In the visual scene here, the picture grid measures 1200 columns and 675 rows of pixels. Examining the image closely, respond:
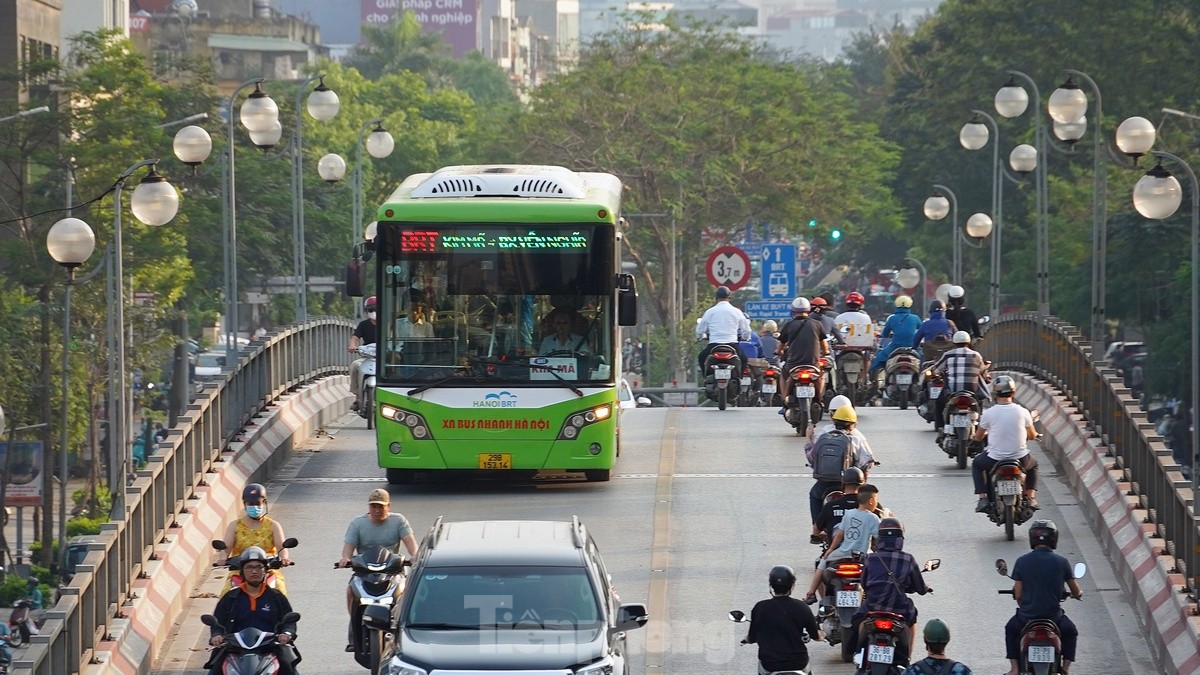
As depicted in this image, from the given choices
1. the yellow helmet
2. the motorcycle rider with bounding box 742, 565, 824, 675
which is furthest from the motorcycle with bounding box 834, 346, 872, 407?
the motorcycle rider with bounding box 742, 565, 824, 675

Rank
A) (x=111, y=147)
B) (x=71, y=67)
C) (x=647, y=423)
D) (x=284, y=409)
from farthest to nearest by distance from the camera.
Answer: (x=71, y=67), (x=111, y=147), (x=647, y=423), (x=284, y=409)

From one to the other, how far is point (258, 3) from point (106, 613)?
134805 millimetres

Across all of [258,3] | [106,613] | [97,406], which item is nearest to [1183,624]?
[106,613]

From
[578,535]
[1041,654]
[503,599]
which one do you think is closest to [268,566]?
[503,599]

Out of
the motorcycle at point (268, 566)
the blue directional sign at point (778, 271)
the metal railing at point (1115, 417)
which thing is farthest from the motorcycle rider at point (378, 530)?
the blue directional sign at point (778, 271)

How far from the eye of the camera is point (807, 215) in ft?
228

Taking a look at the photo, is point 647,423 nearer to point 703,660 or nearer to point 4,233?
point 703,660

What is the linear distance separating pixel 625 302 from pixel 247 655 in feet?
29.8

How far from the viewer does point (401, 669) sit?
12.3 metres

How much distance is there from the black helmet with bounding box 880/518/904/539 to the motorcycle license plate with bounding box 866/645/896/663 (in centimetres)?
90

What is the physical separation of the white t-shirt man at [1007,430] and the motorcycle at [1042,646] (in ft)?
18.6

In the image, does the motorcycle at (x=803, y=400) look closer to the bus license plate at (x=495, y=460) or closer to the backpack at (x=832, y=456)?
the bus license plate at (x=495, y=460)

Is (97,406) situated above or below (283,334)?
below

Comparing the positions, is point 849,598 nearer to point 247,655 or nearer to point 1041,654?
point 1041,654
